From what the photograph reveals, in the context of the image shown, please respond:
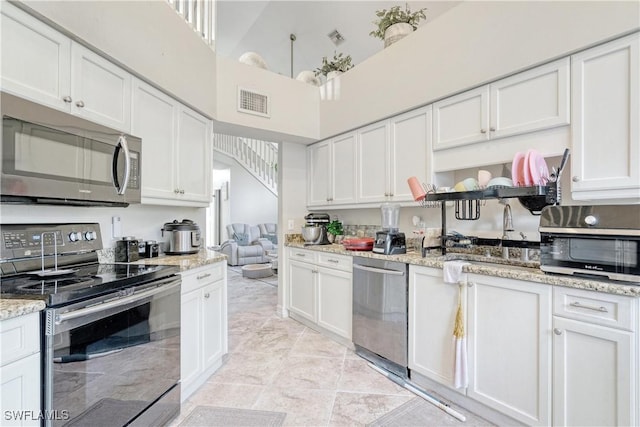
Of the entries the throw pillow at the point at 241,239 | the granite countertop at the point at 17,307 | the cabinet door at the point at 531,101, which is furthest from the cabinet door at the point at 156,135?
the throw pillow at the point at 241,239

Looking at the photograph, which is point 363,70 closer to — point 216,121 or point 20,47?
point 216,121

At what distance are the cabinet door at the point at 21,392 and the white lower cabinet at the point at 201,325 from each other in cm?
86

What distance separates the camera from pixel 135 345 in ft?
5.19

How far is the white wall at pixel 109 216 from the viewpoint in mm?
1641

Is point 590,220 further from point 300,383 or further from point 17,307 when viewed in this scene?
point 17,307

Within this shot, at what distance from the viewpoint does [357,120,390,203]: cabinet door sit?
2965mm

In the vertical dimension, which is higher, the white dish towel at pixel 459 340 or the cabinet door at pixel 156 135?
the cabinet door at pixel 156 135

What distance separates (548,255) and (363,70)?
94.7 inches

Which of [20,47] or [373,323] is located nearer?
[20,47]

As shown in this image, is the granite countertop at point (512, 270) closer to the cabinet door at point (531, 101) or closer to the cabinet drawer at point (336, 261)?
the cabinet drawer at point (336, 261)

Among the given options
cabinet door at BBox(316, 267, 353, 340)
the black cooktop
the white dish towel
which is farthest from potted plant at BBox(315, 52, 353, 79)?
the black cooktop

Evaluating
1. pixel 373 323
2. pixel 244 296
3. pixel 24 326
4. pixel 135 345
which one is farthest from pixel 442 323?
pixel 244 296

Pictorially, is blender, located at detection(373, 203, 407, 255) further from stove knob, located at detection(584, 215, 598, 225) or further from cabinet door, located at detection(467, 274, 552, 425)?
stove knob, located at detection(584, 215, 598, 225)

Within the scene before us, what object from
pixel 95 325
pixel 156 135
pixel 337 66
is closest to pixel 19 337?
pixel 95 325
